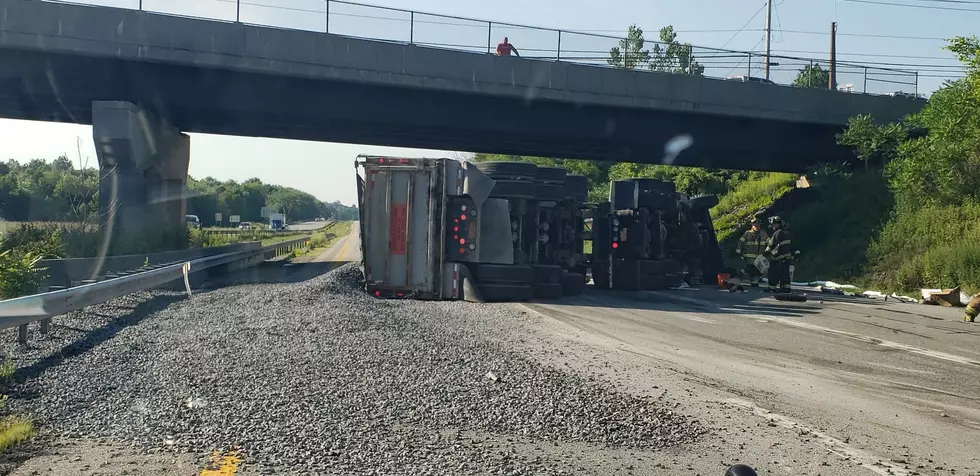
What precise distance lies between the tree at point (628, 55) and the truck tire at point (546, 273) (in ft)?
40.1

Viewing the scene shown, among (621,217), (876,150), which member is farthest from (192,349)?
(876,150)

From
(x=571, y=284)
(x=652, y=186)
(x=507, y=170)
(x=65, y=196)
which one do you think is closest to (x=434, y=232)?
(x=507, y=170)

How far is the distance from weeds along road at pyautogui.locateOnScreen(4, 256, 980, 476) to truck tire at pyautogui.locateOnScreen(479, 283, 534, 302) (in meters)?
3.35

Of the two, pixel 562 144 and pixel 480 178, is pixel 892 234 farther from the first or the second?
pixel 480 178

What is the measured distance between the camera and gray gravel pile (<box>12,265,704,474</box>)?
5301mm

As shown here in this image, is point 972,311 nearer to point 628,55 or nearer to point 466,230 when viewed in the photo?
point 466,230

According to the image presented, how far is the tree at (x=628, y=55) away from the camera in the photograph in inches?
1073

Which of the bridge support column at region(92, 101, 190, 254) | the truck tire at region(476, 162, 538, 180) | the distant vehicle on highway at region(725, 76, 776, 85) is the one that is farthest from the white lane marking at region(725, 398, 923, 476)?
the distant vehicle on highway at region(725, 76, 776, 85)

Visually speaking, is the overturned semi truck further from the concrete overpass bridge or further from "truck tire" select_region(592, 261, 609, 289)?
the concrete overpass bridge

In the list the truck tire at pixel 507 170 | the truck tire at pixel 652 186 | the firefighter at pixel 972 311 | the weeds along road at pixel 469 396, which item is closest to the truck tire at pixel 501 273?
the truck tire at pixel 507 170

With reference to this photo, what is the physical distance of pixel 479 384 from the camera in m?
7.11

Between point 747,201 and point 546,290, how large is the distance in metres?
24.3

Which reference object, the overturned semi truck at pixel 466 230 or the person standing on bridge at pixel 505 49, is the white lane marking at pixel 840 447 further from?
the person standing on bridge at pixel 505 49

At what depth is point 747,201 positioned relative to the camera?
3831 cm
